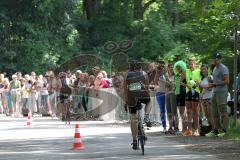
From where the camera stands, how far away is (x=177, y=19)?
47969 mm

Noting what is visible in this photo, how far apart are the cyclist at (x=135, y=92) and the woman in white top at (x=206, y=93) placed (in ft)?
12.4

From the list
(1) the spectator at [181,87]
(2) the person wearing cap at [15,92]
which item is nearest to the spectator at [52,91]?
(2) the person wearing cap at [15,92]

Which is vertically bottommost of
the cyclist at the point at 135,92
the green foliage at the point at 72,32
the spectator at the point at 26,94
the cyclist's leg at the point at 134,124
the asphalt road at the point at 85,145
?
the asphalt road at the point at 85,145

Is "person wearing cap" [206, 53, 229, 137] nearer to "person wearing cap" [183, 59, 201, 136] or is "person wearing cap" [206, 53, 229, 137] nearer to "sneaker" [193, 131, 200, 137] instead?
"sneaker" [193, 131, 200, 137]

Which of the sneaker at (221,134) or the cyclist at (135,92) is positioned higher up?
the cyclist at (135,92)

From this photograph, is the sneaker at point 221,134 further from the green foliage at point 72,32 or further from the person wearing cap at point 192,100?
the green foliage at point 72,32

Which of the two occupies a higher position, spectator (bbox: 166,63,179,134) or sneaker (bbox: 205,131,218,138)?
spectator (bbox: 166,63,179,134)

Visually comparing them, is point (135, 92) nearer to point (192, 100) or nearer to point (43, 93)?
point (192, 100)

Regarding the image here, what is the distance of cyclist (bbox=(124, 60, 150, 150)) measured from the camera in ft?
53.0

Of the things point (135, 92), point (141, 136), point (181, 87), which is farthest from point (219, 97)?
point (141, 136)

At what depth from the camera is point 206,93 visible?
20125 millimetres

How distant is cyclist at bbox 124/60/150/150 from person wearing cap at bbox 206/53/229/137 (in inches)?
124

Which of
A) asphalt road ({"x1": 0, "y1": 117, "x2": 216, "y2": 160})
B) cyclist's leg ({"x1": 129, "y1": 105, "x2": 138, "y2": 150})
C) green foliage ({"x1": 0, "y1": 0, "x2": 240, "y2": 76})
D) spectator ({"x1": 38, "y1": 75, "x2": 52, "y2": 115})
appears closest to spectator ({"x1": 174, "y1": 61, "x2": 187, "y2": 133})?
asphalt road ({"x1": 0, "y1": 117, "x2": 216, "y2": 160})

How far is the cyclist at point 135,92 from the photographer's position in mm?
16141
